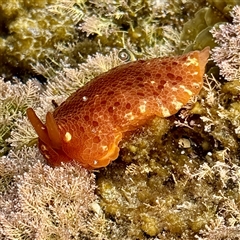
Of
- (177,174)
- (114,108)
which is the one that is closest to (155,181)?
(177,174)

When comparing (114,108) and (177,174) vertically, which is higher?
(114,108)

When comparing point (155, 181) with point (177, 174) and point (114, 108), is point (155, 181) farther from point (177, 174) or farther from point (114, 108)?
point (114, 108)

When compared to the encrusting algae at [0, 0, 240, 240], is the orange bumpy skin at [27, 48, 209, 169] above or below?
above

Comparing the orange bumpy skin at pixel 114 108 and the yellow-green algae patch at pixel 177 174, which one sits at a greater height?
the orange bumpy skin at pixel 114 108

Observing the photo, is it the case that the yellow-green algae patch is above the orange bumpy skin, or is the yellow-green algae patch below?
below

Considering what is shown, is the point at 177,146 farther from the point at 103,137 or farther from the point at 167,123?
the point at 103,137

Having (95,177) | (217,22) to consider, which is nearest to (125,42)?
(217,22)

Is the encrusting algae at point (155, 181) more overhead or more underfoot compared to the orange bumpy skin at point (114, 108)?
more underfoot

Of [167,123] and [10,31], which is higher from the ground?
[10,31]
